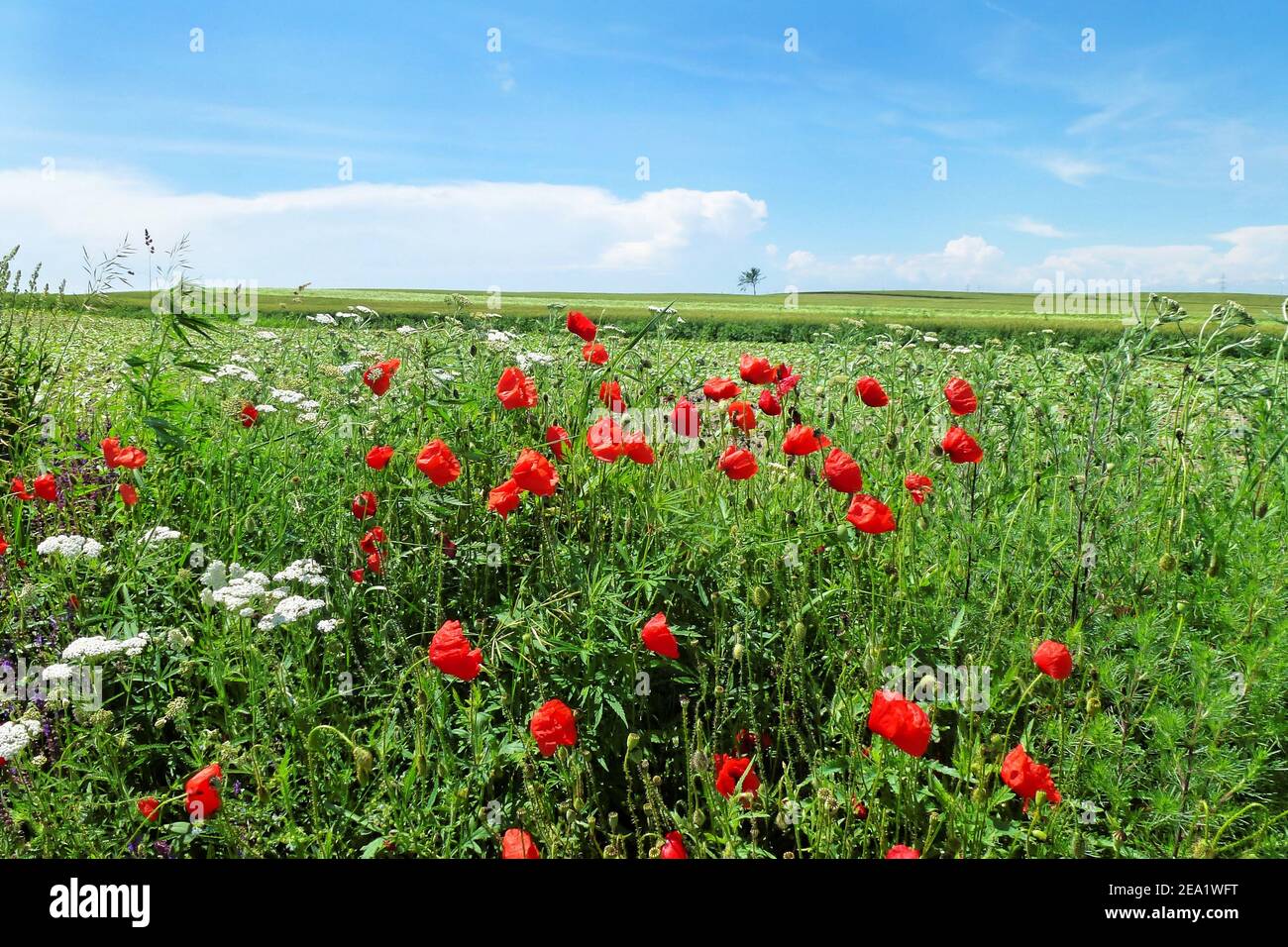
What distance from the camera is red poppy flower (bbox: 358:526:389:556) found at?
2.56 metres

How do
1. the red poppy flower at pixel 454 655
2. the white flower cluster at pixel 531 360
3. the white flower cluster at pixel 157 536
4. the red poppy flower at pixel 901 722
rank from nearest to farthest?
the red poppy flower at pixel 901 722
the red poppy flower at pixel 454 655
the white flower cluster at pixel 157 536
the white flower cluster at pixel 531 360

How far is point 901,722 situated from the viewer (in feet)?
4.85

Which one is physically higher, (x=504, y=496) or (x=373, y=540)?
(x=504, y=496)

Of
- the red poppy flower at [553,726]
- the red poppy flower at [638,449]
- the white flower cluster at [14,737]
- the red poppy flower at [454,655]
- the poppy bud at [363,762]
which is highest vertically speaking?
the red poppy flower at [638,449]

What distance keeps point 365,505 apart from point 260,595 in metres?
0.55

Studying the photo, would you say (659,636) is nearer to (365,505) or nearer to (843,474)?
(843,474)

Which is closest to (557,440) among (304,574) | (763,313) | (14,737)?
(304,574)

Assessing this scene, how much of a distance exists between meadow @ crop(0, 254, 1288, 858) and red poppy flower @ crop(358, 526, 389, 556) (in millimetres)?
26

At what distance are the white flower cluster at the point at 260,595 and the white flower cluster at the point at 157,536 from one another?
0.27m

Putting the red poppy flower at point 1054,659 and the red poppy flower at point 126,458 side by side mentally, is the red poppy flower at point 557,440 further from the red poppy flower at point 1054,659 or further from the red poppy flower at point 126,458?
the red poppy flower at point 1054,659

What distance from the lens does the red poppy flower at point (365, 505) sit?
2643 millimetres

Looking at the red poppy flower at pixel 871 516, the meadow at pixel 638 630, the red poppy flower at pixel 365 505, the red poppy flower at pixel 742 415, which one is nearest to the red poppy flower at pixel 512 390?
the meadow at pixel 638 630
